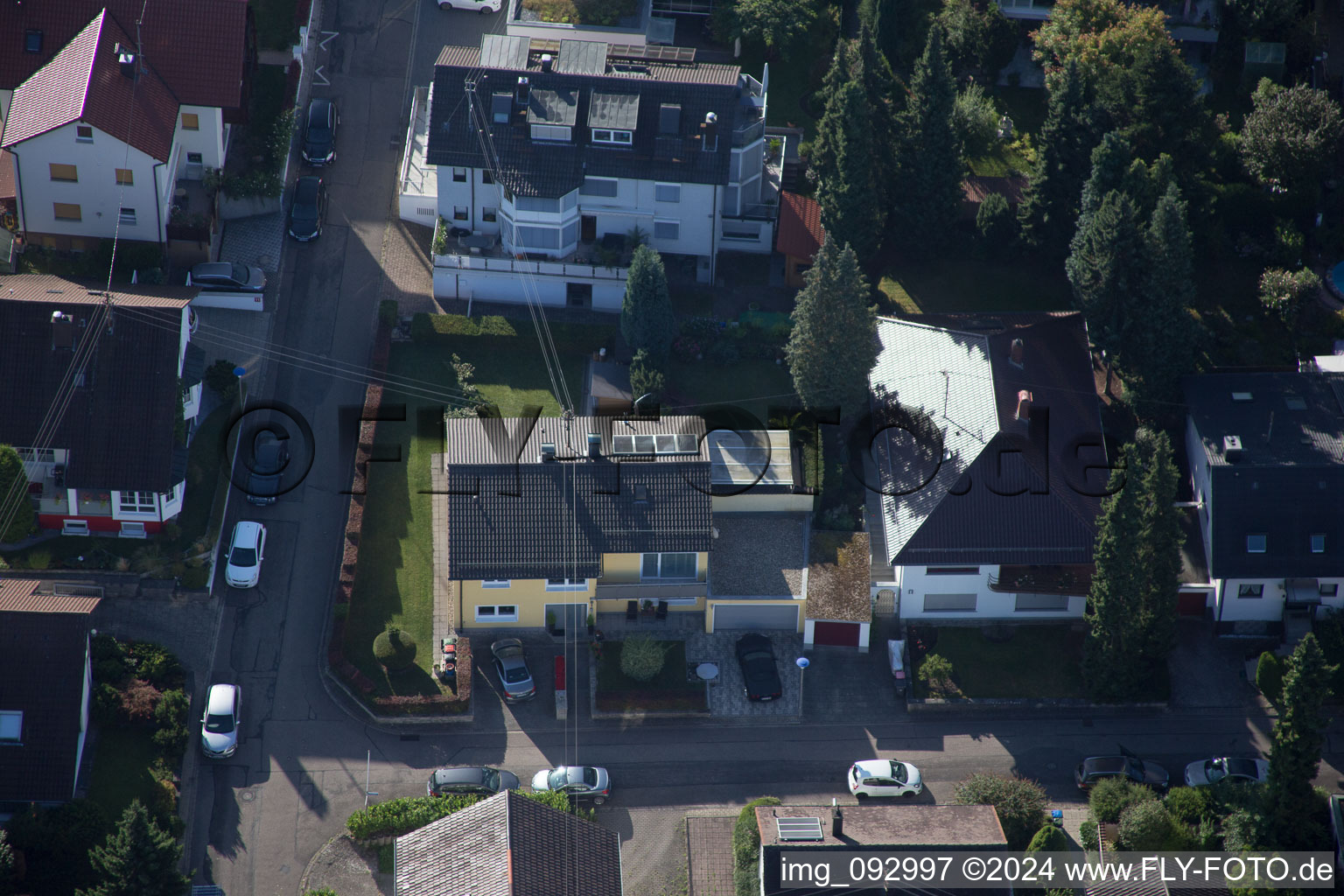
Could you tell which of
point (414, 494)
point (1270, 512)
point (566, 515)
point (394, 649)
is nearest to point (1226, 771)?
point (1270, 512)

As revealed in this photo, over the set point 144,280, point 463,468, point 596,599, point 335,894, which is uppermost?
point 144,280

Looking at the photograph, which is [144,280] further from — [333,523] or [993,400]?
[993,400]

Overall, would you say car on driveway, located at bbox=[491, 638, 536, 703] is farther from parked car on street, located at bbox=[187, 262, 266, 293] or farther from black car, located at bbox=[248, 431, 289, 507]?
parked car on street, located at bbox=[187, 262, 266, 293]

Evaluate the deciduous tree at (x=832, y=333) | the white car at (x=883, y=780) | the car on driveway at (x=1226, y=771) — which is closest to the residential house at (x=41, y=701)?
the white car at (x=883, y=780)

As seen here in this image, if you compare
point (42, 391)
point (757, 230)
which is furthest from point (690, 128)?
point (42, 391)

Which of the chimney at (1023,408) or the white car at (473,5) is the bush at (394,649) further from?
the white car at (473,5)
